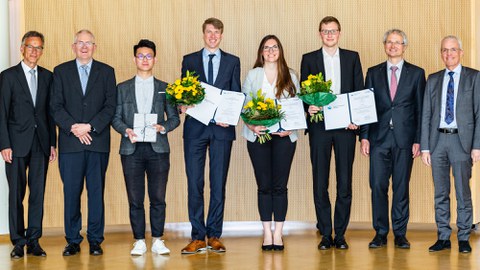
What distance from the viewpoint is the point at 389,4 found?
771 cm

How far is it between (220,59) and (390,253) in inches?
84.9

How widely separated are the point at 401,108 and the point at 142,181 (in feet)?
7.60

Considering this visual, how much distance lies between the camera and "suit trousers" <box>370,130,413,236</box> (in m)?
6.34

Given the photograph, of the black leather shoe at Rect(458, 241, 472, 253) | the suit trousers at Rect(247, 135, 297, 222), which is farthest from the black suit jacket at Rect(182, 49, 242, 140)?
the black leather shoe at Rect(458, 241, 472, 253)

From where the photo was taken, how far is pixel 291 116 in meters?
6.03

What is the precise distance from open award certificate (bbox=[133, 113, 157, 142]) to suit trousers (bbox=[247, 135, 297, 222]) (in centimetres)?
81

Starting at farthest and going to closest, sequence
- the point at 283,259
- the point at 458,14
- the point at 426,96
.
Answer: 1. the point at 458,14
2. the point at 426,96
3. the point at 283,259

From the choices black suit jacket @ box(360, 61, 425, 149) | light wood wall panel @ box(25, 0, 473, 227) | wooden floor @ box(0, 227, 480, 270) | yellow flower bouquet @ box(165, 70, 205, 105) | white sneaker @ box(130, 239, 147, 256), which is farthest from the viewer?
light wood wall panel @ box(25, 0, 473, 227)

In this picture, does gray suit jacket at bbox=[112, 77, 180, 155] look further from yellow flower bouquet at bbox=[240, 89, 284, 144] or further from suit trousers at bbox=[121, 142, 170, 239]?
yellow flower bouquet at bbox=[240, 89, 284, 144]

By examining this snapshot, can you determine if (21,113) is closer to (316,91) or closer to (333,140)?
(316,91)

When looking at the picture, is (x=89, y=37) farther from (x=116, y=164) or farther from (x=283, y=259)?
(x=283, y=259)

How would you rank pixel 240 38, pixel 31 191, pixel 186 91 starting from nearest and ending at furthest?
pixel 186 91 < pixel 31 191 < pixel 240 38

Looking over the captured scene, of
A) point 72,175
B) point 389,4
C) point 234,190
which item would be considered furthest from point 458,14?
point 72,175

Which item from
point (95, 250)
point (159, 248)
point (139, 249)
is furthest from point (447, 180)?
point (95, 250)
